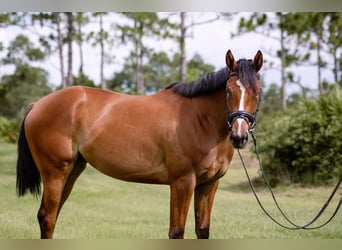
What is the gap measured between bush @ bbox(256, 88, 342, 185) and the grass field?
15.5 inches

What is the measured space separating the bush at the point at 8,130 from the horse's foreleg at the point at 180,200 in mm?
4073

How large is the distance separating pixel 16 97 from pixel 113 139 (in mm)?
3739

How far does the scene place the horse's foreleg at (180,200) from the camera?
3078 millimetres

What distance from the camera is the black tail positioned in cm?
356

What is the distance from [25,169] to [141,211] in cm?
157

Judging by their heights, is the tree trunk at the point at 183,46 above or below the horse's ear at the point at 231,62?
above

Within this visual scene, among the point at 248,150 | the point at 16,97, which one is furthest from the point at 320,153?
the point at 16,97

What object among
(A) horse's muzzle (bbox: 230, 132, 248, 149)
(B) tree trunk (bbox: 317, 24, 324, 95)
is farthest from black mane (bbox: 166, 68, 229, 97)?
(B) tree trunk (bbox: 317, 24, 324, 95)

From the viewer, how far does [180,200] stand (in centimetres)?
309

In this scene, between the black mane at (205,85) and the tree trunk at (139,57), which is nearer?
the black mane at (205,85)

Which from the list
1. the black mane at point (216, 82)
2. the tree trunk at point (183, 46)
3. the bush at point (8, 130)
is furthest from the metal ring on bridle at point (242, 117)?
the bush at point (8, 130)

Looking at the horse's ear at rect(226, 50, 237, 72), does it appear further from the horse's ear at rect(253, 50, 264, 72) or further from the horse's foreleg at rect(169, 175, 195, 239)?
the horse's foreleg at rect(169, 175, 195, 239)

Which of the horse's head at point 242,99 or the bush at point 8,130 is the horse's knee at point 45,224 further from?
the bush at point 8,130

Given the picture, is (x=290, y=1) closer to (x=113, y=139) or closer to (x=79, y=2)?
(x=79, y=2)
